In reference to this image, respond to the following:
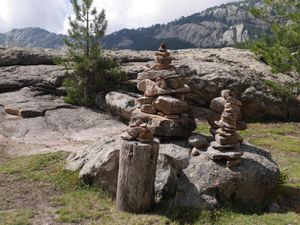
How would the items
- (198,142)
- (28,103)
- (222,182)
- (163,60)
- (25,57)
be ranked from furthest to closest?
(25,57) < (28,103) < (163,60) < (198,142) < (222,182)

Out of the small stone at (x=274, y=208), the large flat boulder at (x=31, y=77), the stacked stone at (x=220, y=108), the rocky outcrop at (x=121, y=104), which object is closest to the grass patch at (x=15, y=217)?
the stacked stone at (x=220, y=108)

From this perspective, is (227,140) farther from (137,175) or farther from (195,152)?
(137,175)

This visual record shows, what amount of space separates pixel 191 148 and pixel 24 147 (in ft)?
34.3

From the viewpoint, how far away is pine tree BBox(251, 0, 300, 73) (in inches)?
866

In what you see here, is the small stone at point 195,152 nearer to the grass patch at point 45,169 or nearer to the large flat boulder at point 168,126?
A: the large flat boulder at point 168,126

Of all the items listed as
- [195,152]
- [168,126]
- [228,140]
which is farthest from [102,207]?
[228,140]

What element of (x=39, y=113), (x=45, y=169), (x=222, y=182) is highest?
(x=222, y=182)

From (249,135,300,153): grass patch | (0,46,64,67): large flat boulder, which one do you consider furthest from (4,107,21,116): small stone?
(249,135,300,153): grass patch

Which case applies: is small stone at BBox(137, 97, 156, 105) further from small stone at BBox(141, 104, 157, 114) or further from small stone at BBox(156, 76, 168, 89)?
small stone at BBox(156, 76, 168, 89)

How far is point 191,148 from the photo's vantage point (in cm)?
1359

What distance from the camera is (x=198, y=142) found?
13.3 meters

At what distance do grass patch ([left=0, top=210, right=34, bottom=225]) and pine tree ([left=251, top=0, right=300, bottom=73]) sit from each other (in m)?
16.3

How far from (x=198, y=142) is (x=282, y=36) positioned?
12123 mm

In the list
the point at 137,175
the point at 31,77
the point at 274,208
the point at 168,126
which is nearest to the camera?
the point at 137,175
